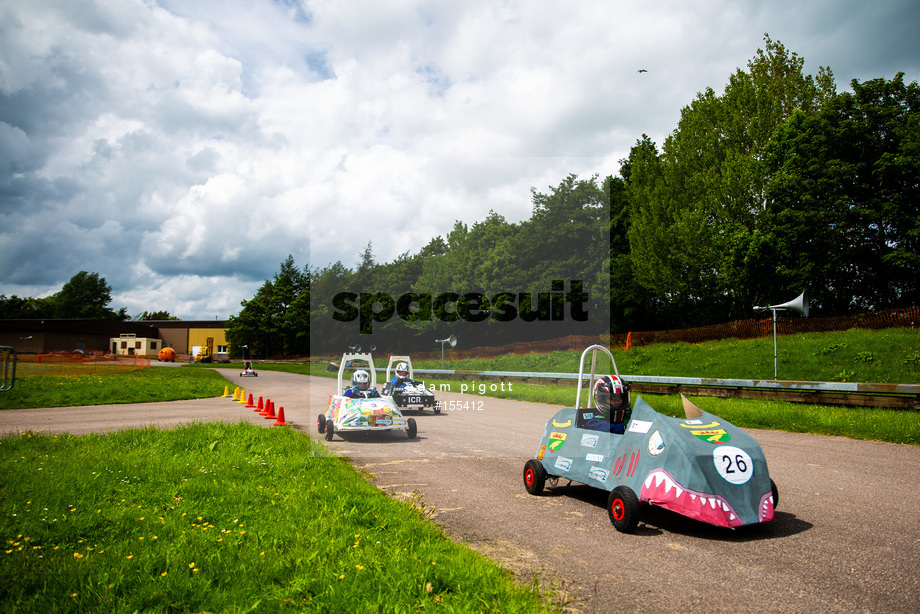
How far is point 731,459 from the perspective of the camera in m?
4.79

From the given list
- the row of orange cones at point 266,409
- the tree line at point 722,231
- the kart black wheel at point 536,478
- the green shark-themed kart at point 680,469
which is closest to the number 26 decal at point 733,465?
the green shark-themed kart at point 680,469

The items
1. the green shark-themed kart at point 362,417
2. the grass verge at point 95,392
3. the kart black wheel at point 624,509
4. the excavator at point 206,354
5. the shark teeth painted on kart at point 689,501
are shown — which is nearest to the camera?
the shark teeth painted on kart at point 689,501

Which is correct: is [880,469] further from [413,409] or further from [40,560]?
[413,409]

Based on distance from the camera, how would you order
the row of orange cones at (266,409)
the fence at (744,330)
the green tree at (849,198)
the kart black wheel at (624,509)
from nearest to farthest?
the kart black wheel at (624,509) < the row of orange cones at (266,409) < the fence at (744,330) < the green tree at (849,198)

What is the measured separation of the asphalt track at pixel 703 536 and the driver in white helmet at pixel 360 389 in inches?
89.0

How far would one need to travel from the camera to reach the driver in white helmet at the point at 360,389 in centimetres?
1180

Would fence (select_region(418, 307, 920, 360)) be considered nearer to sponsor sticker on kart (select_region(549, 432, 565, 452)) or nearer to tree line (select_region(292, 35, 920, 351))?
tree line (select_region(292, 35, 920, 351))

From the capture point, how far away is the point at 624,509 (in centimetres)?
493

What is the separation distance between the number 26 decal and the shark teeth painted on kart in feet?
0.74

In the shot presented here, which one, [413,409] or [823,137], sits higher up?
[823,137]

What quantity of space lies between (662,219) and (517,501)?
3449cm

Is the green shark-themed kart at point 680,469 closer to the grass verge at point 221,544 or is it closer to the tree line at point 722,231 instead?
the grass verge at point 221,544

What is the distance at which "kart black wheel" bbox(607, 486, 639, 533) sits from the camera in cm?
488

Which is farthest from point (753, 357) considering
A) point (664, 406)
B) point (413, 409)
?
point (413, 409)
